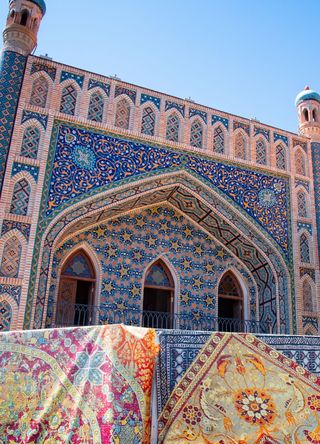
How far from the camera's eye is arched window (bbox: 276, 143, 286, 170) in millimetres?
7629

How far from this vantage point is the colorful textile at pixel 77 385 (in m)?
2.85

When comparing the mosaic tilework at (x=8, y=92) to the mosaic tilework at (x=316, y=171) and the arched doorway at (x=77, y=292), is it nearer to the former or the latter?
the arched doorway at (x=77, y=292)

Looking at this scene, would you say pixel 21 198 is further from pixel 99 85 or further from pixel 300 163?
pixel 300 163

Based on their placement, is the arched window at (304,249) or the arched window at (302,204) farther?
the arched window at (302,204)

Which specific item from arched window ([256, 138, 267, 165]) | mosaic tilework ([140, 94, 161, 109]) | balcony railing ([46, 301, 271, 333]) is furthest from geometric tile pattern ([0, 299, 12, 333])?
arched window ([256, 138, 267, 165])

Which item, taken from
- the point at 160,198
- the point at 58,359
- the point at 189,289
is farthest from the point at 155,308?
the point at 58,359

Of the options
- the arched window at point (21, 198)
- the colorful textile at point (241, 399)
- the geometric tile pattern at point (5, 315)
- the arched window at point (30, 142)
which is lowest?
the colorful textile at point (241, 399)

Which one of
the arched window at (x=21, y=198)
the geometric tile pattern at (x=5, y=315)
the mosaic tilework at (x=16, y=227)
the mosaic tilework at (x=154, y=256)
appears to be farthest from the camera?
the mosaic tilework at (x=154, y=256)

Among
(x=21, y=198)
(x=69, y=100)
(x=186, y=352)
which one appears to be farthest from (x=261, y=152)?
(x=186, y=352)

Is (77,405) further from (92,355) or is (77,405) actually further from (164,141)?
(164,141)

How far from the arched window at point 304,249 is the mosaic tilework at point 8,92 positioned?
13.4 feet

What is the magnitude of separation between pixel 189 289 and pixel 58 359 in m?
3.83

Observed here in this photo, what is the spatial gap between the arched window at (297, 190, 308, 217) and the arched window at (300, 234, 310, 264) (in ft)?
1.12

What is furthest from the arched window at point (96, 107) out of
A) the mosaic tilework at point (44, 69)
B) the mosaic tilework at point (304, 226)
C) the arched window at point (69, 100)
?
the mosaic tilework at point (304, 226)
